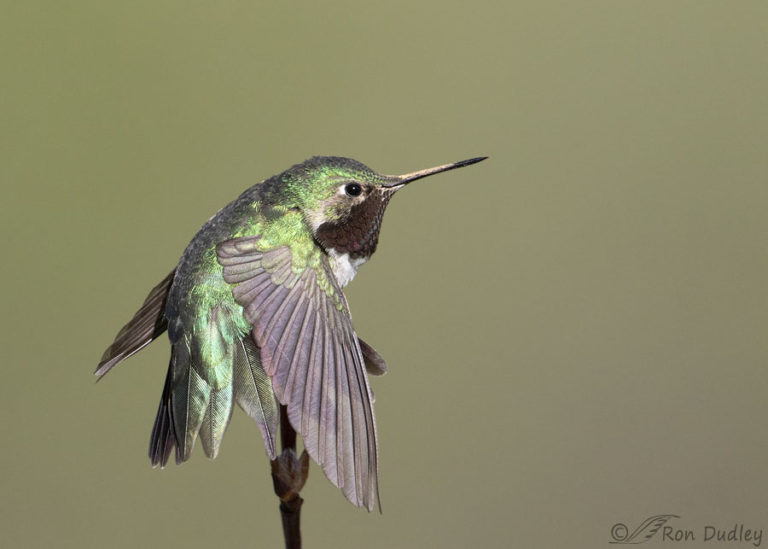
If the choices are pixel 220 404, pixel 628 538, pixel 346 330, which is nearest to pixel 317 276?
pixel 346 330

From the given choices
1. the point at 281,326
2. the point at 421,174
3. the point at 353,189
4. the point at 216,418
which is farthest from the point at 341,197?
the point at 216,418

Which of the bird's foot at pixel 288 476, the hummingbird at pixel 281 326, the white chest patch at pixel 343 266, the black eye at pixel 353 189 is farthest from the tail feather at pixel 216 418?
the black eye at pixel 353 189

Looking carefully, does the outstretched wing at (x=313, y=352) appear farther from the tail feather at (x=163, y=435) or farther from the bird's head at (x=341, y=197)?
the tail feather at (x=163, y=435)

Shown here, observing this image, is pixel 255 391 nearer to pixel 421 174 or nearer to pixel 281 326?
pixel 281 326

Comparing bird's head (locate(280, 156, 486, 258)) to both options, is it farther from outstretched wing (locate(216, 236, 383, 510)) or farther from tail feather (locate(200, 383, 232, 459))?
tail feather (locate(200, 383, 232, 459))

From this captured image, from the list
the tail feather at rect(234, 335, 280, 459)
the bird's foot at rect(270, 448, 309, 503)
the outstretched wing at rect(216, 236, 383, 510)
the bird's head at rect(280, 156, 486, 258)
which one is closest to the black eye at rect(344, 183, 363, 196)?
the bird's head at rect(280, 156, 486, 258)
